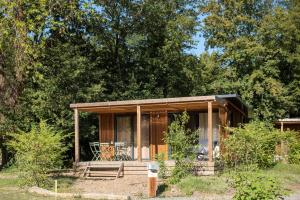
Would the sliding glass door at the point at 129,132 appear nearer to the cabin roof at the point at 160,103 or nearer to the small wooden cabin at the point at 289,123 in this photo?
the cabin roof at the point at 160,103

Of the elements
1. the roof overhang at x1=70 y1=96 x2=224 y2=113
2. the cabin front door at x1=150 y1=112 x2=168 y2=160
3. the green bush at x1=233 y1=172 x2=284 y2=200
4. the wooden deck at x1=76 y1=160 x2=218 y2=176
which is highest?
the roof overhang at x1=70 y1=96 x2=224 y2=113

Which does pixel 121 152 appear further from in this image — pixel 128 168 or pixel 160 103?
pixel 160 103

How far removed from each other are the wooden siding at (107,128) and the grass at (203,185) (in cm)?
760

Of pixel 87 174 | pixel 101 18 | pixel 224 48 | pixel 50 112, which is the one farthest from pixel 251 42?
pixel 87 174

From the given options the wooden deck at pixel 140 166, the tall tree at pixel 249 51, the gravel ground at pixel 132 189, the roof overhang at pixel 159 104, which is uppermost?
the tall tree at pixel 249 51

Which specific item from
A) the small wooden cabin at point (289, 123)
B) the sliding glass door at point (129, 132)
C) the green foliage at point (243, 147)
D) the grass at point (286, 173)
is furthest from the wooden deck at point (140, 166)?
the small wooden cabin at point (289, 123)

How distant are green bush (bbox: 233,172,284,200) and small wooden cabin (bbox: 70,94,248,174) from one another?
9.25 metres

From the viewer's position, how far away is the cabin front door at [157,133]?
65.7 feet

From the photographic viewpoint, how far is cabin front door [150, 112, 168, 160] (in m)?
20.0

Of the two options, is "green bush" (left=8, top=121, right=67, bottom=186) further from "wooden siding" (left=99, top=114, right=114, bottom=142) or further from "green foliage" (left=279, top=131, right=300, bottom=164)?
"green foliage" (left=279, top=131, right=300, bottom=164)

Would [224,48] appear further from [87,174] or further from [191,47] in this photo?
[87,174]

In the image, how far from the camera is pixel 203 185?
13.1 meters

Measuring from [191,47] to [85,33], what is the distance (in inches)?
278

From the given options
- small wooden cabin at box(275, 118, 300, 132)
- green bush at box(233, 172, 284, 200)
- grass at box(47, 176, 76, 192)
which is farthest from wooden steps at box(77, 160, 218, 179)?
small wooden cabin at box(275, 118, 300, 132)
